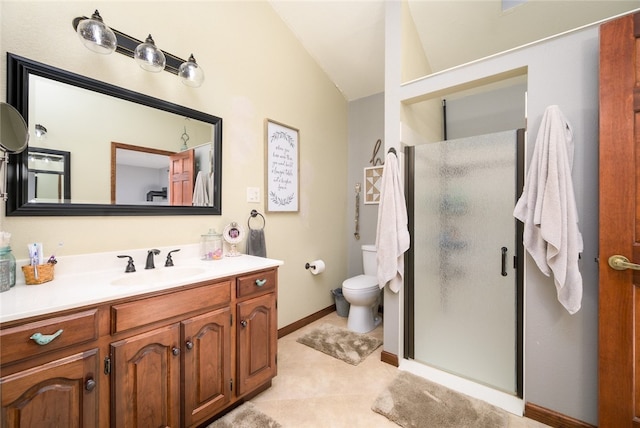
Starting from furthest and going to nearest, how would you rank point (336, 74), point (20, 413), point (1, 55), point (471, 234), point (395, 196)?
point (336, 74) → point (395, 196) → point (471, 234) → point (1, 55) → point (20, 413)

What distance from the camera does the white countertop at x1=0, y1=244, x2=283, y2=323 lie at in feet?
3.35

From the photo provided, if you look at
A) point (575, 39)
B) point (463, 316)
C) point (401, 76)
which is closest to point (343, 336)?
point (463, 316)

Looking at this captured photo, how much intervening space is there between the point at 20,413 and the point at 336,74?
11.2ft

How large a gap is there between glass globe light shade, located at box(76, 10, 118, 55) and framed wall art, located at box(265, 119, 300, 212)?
120cm

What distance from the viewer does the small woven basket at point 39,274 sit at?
1258 millimetres

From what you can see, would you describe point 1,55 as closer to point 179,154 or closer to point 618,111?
point 179,154

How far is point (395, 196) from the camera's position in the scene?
2.09m

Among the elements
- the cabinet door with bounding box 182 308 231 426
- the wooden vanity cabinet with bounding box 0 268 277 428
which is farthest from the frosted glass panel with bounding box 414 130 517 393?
the cabinet door with bounding box 182 308 231 426

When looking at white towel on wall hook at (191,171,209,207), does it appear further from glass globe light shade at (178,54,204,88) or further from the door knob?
the door knob

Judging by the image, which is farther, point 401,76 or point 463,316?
point 401,76

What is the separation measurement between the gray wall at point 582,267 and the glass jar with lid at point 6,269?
Answer: 8.56ft

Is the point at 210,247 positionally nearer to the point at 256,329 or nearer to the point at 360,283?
the point at 256,329

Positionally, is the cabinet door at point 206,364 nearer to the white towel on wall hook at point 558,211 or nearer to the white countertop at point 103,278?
the white countertop at point 103,278

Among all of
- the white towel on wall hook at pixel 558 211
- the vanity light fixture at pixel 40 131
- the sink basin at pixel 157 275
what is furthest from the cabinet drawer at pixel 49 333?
the white towel on wall hook at pixel 558 211
